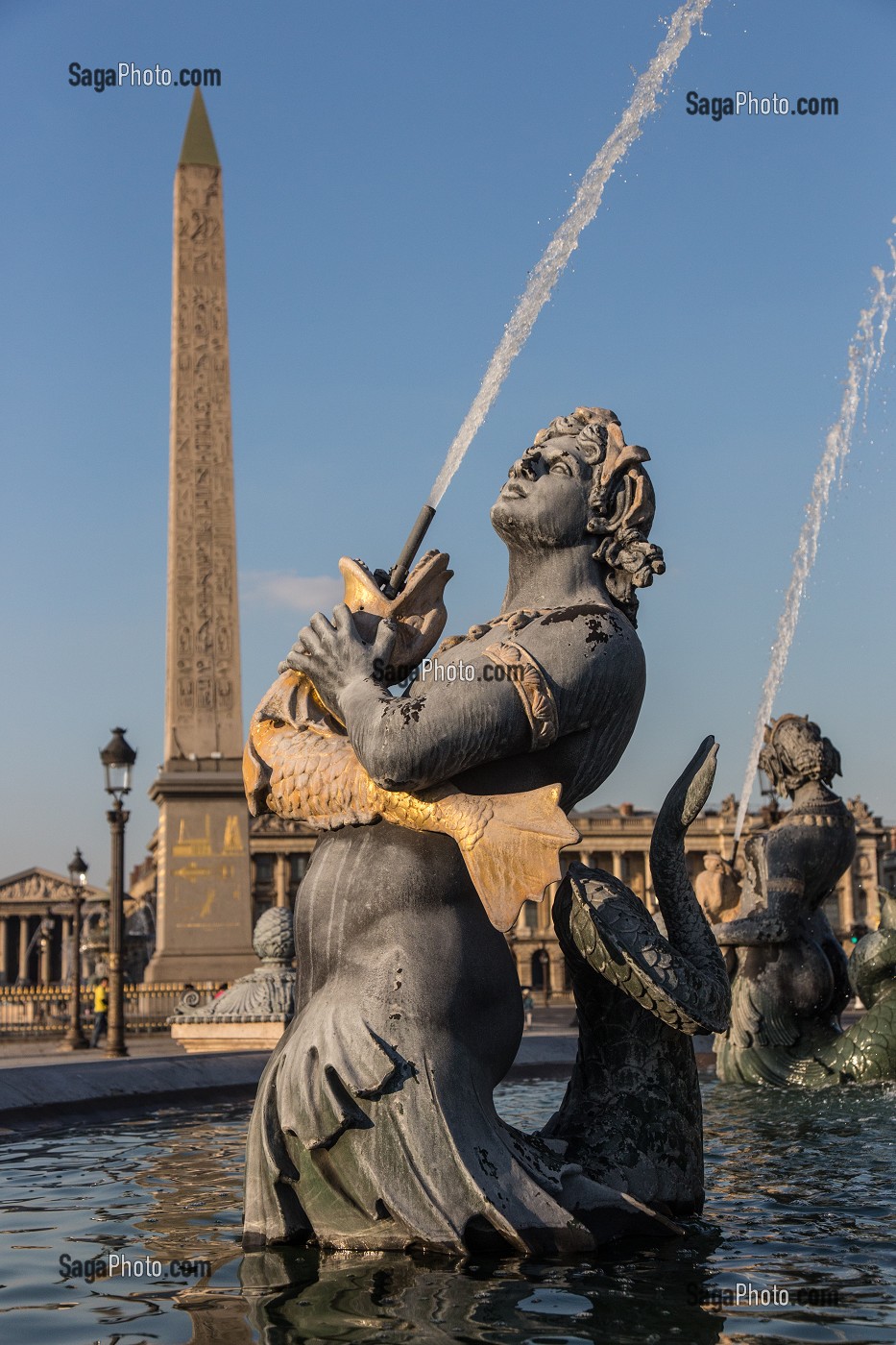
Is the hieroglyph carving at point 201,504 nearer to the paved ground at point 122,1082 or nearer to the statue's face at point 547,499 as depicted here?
the paved ground at point 122,1082

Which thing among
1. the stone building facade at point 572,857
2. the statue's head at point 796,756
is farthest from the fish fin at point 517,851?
the stone building facade at point 572,857

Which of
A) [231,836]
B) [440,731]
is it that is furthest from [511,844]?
[231,836]

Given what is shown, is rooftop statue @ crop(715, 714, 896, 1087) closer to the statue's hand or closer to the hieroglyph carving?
the statue's hand

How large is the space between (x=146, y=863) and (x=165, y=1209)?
355 ft

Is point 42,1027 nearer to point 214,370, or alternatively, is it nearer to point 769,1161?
point 214,370

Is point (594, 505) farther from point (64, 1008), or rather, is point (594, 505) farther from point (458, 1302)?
point (64, 1008)

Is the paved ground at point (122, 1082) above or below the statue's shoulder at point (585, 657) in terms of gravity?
below

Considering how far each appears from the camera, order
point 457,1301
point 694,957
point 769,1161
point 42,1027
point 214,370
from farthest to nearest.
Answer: point 42,1027 < point 214,370 < point 769,1161 < point 694,957 < point 457,1301

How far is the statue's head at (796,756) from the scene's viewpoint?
7578mm

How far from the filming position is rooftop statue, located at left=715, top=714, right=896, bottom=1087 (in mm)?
7090

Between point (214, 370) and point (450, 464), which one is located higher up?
point (214, 370)

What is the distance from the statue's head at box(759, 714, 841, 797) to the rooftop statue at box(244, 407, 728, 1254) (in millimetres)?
3873

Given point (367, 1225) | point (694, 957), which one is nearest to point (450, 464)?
point (694, 957)

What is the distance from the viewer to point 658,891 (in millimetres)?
3869
